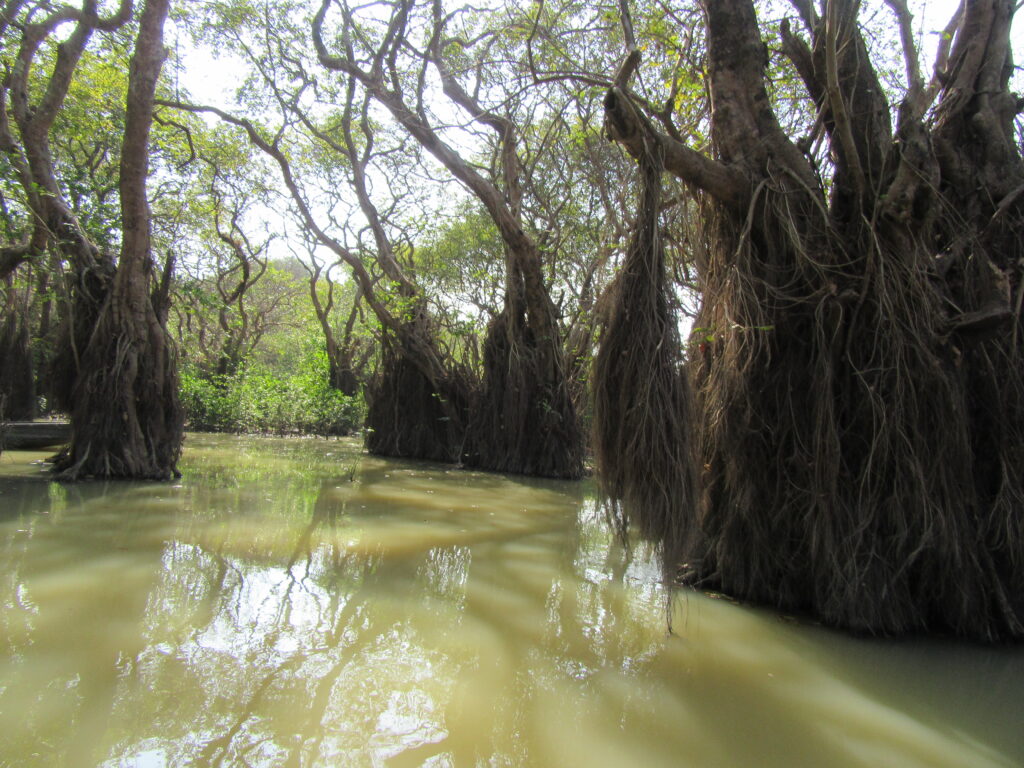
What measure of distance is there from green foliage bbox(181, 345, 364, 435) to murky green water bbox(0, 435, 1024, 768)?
33.0 feet

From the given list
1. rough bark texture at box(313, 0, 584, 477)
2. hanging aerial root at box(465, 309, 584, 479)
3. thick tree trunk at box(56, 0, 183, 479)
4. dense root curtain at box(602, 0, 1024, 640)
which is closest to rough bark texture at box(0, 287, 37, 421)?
thick tree trunk at box(56, 0, 183, 479)

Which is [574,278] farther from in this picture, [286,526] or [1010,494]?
[1010,494]

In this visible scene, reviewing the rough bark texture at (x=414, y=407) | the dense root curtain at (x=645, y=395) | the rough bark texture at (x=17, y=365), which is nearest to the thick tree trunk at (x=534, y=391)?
the rough bark texture at (x=414, y=407)

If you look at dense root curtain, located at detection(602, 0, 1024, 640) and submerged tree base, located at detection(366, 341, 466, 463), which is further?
submerged tree base, located at detection(366, 341, 466, 463)

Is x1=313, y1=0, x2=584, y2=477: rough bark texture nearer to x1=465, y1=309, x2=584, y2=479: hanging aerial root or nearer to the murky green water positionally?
x1=465, y1=309, x2=584, y2=479: hanging aerial root

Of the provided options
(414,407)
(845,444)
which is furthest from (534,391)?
(845,444)

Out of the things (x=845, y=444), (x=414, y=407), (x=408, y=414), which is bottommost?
(x=845, y=444)

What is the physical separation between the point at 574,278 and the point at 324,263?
8586 mm

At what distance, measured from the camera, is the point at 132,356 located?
5.74 m

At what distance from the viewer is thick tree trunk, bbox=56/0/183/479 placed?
5609 millimetres

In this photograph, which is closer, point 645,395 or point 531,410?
point 645,395

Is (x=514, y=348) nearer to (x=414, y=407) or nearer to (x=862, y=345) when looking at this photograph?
(x=414, y=407)

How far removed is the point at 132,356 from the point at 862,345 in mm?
5709

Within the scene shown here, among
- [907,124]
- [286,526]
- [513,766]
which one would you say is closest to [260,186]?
[286,526]
